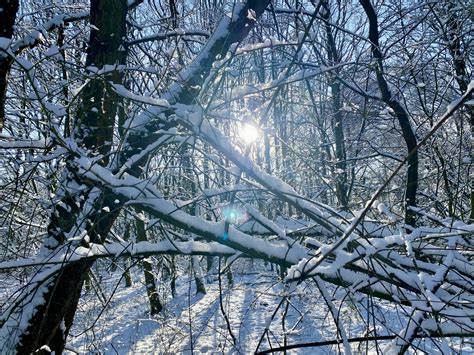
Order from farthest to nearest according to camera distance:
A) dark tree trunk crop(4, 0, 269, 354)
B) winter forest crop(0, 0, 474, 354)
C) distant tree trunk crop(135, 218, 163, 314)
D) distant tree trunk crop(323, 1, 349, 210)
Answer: distant tree trunk crop(135, 218, 163, 314) < distant tree trunk crop(323, 1, 349, 210) < dark tree trunk crop(4, 0, 269, 354) < winter forest crop(0, 0, 474, 354)

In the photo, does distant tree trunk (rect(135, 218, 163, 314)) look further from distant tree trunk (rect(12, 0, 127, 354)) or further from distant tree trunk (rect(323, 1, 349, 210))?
distant tree trunk (rect(323, 1, 349, 210))

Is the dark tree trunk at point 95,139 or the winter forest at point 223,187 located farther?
the dark tree trunk at point 95,139

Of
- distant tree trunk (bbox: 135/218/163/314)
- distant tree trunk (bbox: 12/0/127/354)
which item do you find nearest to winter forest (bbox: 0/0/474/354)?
distant tree trunk (bbox: 12/0/127/354)

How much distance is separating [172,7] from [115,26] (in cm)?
49

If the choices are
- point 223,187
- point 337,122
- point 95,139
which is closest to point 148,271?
point 95,139

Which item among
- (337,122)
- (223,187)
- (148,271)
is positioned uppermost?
(337,122)

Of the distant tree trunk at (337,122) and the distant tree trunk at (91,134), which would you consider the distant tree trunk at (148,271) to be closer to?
the distant tree trunk at (91,134)

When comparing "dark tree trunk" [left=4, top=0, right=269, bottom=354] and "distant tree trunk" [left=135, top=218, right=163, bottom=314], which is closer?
"dark tree trunk" [left=4, top=0, right=269, bottom=354]

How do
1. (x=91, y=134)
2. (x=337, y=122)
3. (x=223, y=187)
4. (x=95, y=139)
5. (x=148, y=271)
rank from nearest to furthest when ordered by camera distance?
(x=223, y=187) < (x=91, y=134) < (x=95, y=139) < (x=148, y=271) < (x=337, y=122)

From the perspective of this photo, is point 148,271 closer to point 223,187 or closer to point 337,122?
point 223,187

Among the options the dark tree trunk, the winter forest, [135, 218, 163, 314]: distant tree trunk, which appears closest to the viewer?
the winter forest

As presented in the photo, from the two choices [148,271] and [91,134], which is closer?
[91,134]

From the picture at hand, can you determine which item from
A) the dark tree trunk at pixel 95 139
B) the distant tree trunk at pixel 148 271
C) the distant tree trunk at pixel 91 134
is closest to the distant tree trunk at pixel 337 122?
the dark tree trunk at pixel 95 139

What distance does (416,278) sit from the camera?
1.38 meters
